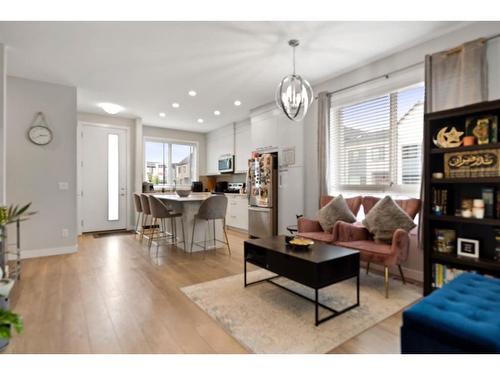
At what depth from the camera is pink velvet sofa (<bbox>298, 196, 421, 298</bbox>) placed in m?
2.83

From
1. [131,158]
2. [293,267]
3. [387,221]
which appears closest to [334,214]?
[387,221]

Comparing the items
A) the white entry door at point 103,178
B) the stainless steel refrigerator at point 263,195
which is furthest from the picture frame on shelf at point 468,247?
the white entry door at point 103,178

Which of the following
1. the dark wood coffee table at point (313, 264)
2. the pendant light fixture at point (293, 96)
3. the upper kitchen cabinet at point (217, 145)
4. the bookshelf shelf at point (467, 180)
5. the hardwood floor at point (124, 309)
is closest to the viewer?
the hardwood floor at point (124, 309)

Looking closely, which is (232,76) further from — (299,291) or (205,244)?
(299,291)

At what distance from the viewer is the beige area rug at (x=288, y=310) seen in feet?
6.55

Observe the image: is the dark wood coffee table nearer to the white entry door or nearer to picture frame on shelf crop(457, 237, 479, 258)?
picture frame on shelf crop(457, 237, 479, 258)

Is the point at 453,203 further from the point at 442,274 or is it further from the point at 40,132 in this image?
the point at 40,132

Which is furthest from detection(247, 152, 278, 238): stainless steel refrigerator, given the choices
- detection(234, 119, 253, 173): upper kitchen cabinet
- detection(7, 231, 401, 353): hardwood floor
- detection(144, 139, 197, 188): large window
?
detection(144, 139, 197, 188): large window

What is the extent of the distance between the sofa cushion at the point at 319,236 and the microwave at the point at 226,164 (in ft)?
12.2

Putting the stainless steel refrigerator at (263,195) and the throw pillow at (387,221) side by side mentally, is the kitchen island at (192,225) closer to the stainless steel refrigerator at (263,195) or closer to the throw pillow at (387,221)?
the stainless steel refrigerator at (263,195)

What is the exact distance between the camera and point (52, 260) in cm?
413

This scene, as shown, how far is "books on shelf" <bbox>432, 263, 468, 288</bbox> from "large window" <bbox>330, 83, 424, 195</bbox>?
3.29 ft
